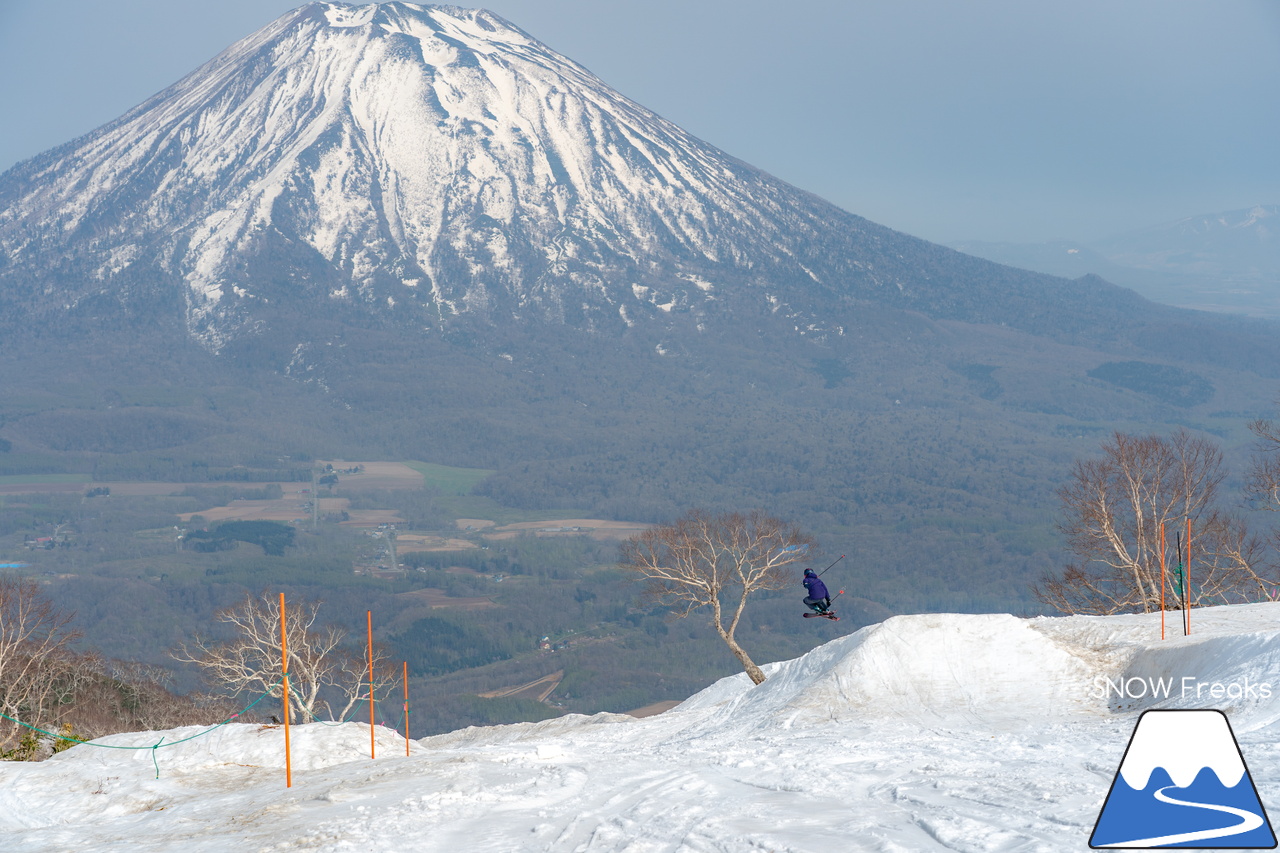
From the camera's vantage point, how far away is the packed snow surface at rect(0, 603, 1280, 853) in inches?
545

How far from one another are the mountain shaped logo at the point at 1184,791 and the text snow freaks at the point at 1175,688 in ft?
31.7

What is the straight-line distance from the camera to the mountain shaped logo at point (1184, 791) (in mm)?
9836

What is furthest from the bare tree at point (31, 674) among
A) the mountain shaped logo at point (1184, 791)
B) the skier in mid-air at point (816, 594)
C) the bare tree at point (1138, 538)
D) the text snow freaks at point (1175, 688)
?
the bare tree at point (1138, 538)

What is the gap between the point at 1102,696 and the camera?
73.9 feet

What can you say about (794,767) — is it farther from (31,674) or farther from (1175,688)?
(31,674)

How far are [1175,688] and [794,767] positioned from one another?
9.12m

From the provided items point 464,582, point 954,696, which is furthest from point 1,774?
point 464,582

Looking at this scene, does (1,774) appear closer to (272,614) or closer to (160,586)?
(272,614)

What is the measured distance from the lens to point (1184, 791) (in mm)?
9969

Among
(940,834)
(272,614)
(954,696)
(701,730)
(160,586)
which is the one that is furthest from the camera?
Answer: (160,586)

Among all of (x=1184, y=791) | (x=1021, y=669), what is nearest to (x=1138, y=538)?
(x=1021, y=669)

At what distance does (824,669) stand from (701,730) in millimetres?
3665

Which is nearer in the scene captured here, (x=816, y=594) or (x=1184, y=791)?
(x=1184, y=791)

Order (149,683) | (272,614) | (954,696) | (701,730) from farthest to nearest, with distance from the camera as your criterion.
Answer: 1. (149,683)
2. (272,614)
3. (701,730)
4. (954,696)
